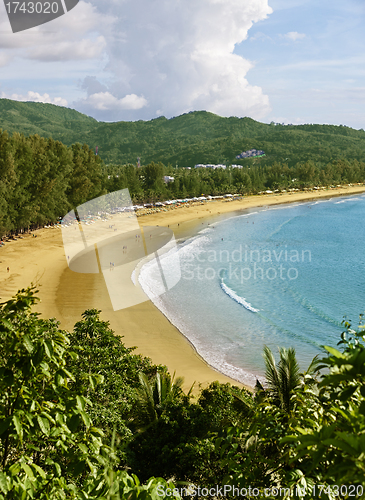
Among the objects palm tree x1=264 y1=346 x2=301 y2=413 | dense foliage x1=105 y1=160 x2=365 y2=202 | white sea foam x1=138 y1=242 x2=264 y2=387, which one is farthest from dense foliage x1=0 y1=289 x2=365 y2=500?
dense foliage x1=105 y1=160 x2=365 y2=202

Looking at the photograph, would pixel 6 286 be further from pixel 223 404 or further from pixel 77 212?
pixel 77 212

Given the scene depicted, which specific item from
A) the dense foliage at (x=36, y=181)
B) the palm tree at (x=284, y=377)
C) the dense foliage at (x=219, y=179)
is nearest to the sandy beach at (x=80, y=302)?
the dense foliage at (x=36, y=181)

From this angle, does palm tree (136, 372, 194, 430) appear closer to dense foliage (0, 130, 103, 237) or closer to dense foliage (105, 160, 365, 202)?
dense foliage (0, 130, 103, 237)

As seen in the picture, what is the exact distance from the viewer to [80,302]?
2650 cm

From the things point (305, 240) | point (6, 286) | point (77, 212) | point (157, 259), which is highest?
point (77, 212)

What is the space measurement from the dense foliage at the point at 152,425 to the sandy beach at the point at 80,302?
279 centimetres

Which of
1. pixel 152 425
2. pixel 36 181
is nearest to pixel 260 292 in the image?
pixel 152 425

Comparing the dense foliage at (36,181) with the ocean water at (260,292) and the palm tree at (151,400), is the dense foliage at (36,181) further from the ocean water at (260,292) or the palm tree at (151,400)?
the palm tree at (151,400)

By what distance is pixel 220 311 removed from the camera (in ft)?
86.2

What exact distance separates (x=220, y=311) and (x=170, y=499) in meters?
23.7

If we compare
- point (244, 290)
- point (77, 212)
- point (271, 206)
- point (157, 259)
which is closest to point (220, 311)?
point (244, 290)

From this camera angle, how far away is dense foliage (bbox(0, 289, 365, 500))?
8.61ft

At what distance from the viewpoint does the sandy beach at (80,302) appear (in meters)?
19.4

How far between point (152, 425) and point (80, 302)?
18.1 metres
